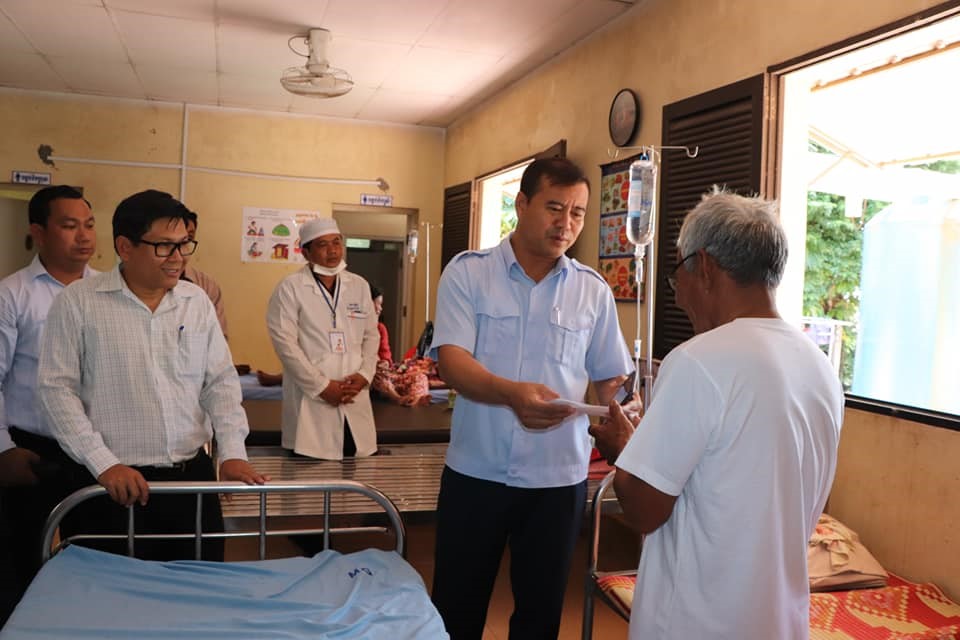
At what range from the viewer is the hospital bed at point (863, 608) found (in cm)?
238

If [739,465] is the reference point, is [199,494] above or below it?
below

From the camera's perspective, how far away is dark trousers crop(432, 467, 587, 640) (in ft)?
7.11

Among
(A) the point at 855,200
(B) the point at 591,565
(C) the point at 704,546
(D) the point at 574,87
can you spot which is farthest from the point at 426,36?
(C) the point at 704,546

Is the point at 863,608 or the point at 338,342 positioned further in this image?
the point at 338,342

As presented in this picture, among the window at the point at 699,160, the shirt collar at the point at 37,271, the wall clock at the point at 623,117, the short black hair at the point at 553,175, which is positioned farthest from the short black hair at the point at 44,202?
the wall clock at the point at 623,117

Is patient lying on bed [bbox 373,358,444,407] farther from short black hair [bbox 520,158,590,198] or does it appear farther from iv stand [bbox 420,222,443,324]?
short black hair [bbox 520,158,590,198]

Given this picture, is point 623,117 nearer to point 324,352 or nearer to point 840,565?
point 324,352

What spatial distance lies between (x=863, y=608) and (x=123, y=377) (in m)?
2.39

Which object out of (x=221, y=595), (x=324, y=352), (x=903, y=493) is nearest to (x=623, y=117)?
(x=324, y=352)

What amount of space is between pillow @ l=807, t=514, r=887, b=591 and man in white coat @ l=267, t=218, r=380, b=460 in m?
1.98

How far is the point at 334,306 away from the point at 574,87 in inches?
101

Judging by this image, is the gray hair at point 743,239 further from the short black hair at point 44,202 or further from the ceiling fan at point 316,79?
the ceiling fan at point 316,79

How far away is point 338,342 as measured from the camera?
12.0 ft

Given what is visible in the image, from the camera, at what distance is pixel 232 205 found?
25.1ft
